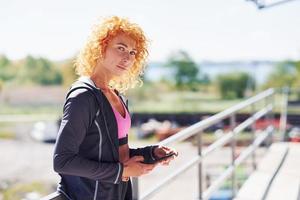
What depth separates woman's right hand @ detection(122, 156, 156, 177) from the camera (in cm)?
103

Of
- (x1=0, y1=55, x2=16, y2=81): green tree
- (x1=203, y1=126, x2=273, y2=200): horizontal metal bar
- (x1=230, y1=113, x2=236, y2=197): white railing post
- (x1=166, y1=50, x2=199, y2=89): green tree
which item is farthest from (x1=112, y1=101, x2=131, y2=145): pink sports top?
(x1=0, y1=55, x2=16, y2=81): green tree

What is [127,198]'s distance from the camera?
1176mm

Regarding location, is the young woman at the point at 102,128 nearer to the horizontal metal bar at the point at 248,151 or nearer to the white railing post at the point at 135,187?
the white railing post at the point at 135,187

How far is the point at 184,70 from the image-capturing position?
3828 cm

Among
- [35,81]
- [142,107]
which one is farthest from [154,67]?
[35,81]

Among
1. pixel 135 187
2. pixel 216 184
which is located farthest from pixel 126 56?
pixel 216 184

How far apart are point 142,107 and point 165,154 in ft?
111

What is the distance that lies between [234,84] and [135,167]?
3421 centimetres

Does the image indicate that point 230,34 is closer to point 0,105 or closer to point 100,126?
point 0,105

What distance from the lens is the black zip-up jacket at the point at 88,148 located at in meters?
0.94

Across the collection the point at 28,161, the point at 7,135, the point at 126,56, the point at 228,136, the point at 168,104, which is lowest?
the point at 7,135

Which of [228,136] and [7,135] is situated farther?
[7,135]

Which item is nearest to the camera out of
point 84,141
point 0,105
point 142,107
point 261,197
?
point 84,141

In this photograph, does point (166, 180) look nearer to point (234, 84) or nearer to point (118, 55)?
point (118, 55)
